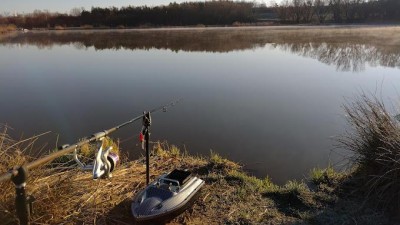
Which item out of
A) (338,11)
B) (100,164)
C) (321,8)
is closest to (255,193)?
(100,164)

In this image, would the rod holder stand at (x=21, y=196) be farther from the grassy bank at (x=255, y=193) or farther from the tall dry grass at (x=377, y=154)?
the tall dry grass at (x=377, y=154)

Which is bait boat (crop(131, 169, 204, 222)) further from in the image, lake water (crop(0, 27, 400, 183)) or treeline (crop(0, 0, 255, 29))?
treeline (crop(0, 0, 255, 29))

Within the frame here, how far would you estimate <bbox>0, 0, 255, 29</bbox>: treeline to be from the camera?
158ft

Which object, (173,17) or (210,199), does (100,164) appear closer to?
(210,199)

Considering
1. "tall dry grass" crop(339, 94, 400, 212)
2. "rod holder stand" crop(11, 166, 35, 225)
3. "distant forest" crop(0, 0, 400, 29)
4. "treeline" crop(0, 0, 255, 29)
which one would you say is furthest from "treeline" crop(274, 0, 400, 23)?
"rod holder stand" crop(11, 166, 35, 225)

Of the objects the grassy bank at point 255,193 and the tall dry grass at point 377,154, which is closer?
the grassy bank at point 255,193

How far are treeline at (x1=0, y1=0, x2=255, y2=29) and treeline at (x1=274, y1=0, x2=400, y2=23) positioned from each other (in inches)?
331

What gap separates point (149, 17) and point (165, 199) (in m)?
48.2

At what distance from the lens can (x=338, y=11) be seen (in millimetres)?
55438

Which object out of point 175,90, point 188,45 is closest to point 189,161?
point 175,90

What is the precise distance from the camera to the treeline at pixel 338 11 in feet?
171

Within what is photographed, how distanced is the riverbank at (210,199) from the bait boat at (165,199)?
264 millimetres

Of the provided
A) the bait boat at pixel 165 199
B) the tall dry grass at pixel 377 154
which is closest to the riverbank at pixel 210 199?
the tall dry grass at pixel 377 154

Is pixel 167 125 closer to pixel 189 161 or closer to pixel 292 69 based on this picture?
pixel 189 161
